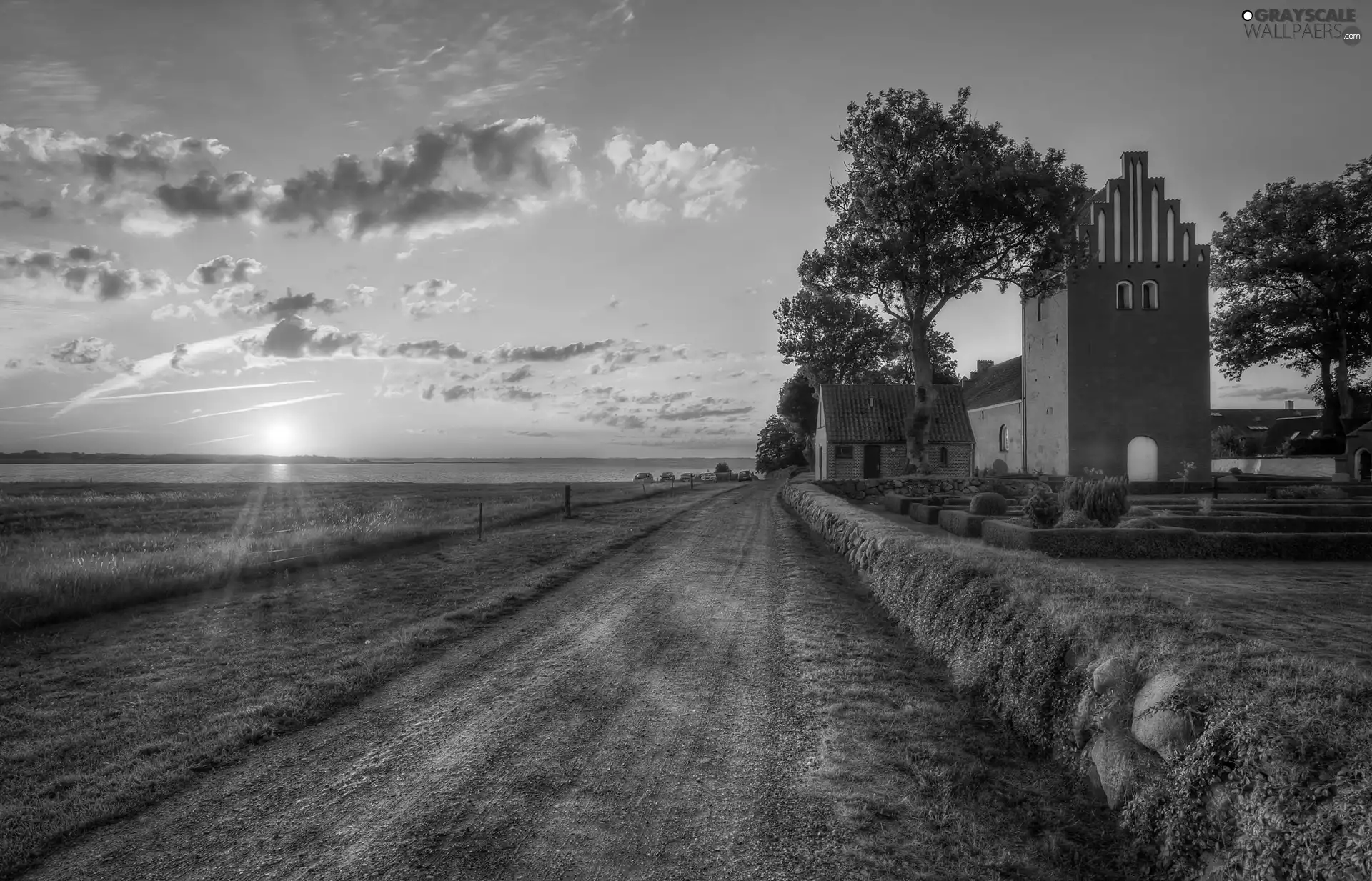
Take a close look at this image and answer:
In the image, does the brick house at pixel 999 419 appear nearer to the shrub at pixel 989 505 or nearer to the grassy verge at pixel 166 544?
the grassy verge at pixel 166 544

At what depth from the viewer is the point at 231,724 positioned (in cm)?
511

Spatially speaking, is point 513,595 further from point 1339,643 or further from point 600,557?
point 1339,643

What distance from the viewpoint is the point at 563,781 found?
4.18 m

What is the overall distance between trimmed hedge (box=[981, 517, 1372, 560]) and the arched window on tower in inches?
932

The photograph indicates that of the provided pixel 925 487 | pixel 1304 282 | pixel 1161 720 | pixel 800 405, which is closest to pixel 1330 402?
pixel 1304 282

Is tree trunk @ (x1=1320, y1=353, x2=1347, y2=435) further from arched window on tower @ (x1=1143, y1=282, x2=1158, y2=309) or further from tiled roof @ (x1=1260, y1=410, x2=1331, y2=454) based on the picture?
arched window on tower @ (x1=1143, y1=282, x2=1158, y2=309)

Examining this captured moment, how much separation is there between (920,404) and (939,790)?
2579 centimetres

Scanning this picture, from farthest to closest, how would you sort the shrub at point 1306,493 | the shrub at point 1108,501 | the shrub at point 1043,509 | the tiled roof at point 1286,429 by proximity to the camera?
the tiled roof at point 1286,429 → the shrub at point 1306,493 → the shrub at point 1108,501 → the shrub at point 1043,509

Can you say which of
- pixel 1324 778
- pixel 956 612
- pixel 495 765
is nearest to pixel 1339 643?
pixel 956 612

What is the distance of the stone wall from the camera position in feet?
81.9

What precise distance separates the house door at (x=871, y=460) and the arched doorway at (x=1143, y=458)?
12238mm

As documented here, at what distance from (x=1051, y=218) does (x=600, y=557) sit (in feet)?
79.3

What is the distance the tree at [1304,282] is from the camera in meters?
34.5

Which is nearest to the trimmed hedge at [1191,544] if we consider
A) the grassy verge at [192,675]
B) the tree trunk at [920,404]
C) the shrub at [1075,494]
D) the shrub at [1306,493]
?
the shrub at [1075,494]
